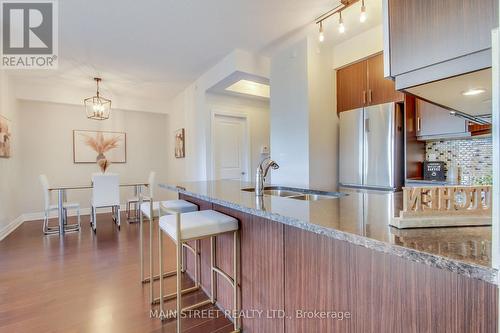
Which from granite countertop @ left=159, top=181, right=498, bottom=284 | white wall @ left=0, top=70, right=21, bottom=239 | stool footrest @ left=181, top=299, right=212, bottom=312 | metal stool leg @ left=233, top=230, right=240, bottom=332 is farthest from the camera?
white wall @ left=0, top=70, right=21, bottom=239

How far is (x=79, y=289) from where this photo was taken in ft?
7.21

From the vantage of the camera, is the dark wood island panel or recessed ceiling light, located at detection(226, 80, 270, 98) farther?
recessed ceiling light, located at detection(226, 80, 270, 98)

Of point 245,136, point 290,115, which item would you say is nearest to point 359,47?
point 290,115

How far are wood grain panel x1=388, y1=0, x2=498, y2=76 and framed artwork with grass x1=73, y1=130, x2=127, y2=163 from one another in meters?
5.46

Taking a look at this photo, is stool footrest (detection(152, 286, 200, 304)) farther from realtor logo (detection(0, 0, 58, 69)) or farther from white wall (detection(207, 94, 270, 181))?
white wall (detection(207, 94, 270, 181))

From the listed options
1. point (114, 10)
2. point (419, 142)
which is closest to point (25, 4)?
point (114, 10)

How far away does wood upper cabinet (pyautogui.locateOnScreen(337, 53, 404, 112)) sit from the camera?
9.48 feet

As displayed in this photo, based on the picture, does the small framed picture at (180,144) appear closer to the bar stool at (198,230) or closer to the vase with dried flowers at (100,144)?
the vase with dried flowers at (100,144)

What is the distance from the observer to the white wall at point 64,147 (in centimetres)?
480

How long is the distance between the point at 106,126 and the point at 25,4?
3248mm

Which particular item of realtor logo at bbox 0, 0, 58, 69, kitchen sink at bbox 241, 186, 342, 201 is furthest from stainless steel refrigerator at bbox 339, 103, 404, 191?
realtor logo at bbox 0, 0, 58, 69

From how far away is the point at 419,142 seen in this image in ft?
9.88

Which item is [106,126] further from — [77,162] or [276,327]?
[276,327]

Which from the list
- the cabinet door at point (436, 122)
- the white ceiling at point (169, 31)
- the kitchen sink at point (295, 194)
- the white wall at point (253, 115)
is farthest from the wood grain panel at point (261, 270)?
the white wall at point (253, 115)
